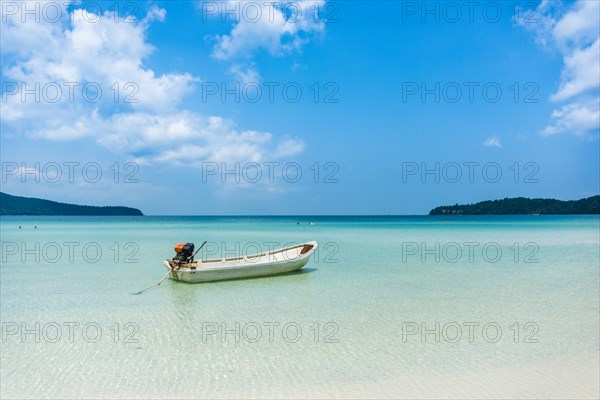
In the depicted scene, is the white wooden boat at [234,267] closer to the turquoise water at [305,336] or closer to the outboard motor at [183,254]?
the outboard motor at [183,254]

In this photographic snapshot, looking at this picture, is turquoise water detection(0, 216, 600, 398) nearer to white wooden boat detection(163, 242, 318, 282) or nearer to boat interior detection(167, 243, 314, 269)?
white wooden boat detection(163, 242, 318, 282)

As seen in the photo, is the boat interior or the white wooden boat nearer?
the white wooden boat

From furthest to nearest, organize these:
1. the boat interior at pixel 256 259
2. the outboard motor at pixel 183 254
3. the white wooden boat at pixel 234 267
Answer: the boat interior at pixel 256 259 → the outboard motor at pixel 183 254 → the white wooden boat at pixel 234 267

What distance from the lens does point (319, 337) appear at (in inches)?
347

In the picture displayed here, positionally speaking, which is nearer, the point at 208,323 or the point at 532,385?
the point at 532,385

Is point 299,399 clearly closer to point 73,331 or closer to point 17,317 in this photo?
point 73,331

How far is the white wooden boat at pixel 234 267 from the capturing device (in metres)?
15.4

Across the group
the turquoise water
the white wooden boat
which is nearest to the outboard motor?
the white wooden boat

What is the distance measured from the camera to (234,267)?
15734 mm

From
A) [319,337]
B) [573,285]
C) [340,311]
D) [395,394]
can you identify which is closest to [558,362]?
[395,394]

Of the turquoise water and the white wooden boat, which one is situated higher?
the white wooden boat

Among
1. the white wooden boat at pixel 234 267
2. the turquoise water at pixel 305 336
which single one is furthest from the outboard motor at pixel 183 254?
the turquoise water at pixel 305 336

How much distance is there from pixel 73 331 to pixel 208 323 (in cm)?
284

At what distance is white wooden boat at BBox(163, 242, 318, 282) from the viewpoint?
15430mm
